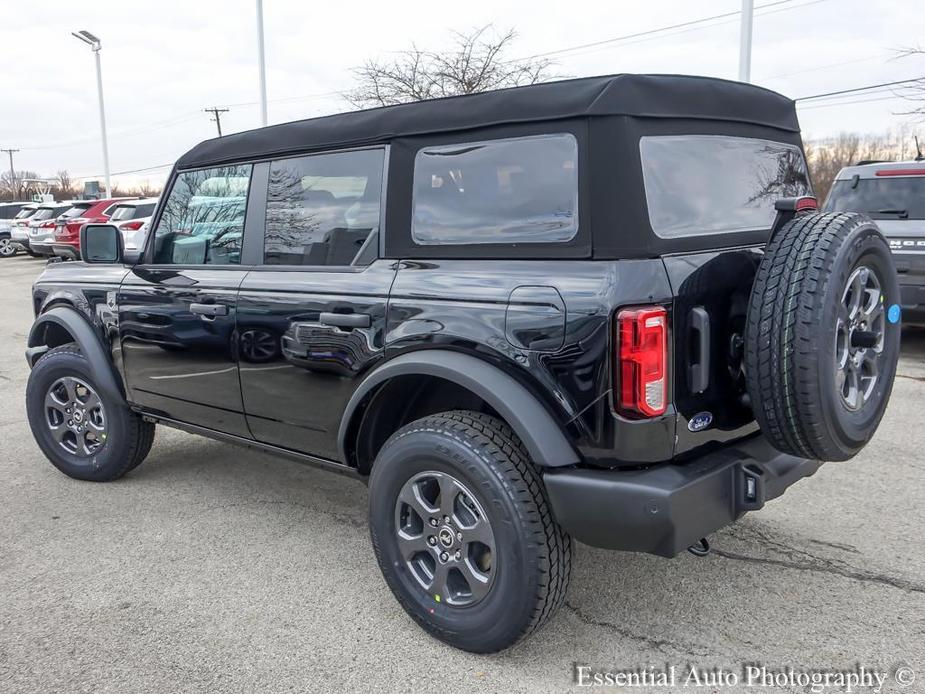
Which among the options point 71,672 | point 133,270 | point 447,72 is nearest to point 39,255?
point 447,72

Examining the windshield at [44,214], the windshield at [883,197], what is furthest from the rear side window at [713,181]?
the windshield at [44,214]

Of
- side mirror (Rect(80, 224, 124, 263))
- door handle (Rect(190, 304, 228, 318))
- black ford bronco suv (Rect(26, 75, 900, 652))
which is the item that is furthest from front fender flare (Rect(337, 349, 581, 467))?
side mirror (Rect(80, 224, 124, 263))

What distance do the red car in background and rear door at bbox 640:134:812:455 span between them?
17153 millimetres

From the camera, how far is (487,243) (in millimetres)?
2785

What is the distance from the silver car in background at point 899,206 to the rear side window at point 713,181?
14.8 feet

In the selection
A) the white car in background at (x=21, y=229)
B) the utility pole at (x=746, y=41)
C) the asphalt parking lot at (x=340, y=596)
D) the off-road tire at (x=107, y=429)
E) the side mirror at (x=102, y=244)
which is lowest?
the asphalt parking lot at (x=340, y=596)

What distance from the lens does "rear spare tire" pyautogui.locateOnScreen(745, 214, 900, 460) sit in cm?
237

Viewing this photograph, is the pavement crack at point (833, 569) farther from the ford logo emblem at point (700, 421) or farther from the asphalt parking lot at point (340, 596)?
the ford logo emblem at point (700, 421)

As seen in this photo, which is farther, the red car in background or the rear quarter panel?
the red car in background

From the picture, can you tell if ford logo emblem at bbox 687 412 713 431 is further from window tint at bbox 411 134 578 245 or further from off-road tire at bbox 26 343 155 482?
off-road tire at bbox 26 343 155 482

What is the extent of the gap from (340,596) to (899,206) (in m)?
6.74

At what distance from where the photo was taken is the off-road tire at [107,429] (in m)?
4.39

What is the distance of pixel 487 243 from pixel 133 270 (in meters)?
2.27

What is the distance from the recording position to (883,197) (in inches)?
303
